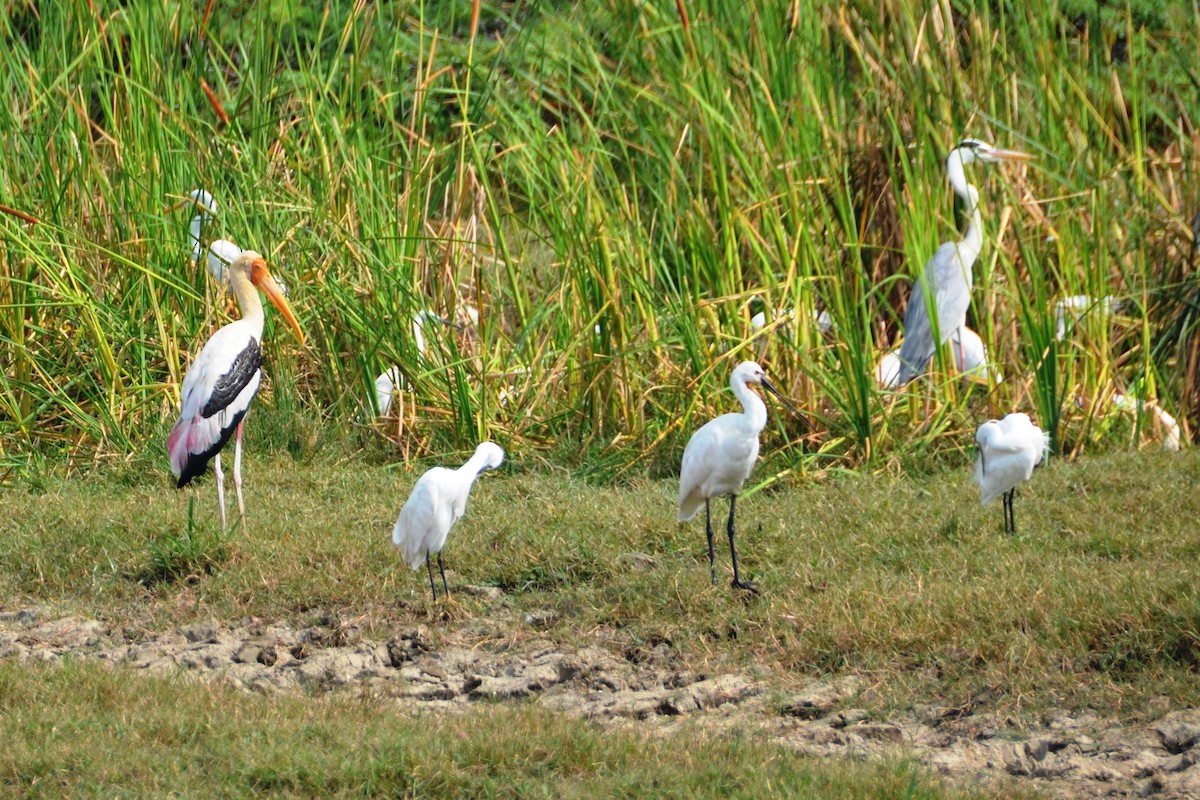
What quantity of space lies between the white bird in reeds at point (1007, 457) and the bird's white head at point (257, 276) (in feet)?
10.2

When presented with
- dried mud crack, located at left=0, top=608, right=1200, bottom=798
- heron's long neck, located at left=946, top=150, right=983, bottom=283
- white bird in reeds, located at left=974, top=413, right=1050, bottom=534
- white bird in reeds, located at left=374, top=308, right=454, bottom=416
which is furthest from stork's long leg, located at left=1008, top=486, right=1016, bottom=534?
white bird in reeds, located at left=374, top=308, right=454, bottom=416

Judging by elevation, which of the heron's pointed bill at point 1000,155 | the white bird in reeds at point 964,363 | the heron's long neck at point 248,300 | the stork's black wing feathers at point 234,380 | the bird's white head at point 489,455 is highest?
the heron's pointed bill at point 1000,155

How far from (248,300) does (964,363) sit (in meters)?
3.62

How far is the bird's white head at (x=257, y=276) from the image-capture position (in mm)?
6859

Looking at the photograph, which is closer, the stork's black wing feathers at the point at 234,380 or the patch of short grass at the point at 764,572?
the patch of short grass at the point at 764,572

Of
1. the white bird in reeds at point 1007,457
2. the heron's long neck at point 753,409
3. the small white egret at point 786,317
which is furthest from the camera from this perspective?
the small white egret at point 786,317

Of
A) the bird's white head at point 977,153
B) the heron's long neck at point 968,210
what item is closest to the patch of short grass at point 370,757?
the heron's long neck at point 968,210

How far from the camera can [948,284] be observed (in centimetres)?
765

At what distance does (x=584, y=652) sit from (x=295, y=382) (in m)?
3.34

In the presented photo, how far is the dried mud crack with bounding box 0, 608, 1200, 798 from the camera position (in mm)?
4012

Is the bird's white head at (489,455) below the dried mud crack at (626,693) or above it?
above

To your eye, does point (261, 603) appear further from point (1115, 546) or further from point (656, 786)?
point (1115, 546)

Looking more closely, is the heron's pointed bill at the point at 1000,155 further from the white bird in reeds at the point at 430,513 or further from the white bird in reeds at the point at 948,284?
the white bird in reeds at the point at 430,513

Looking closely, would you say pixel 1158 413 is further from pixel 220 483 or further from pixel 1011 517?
pixel 220 483
